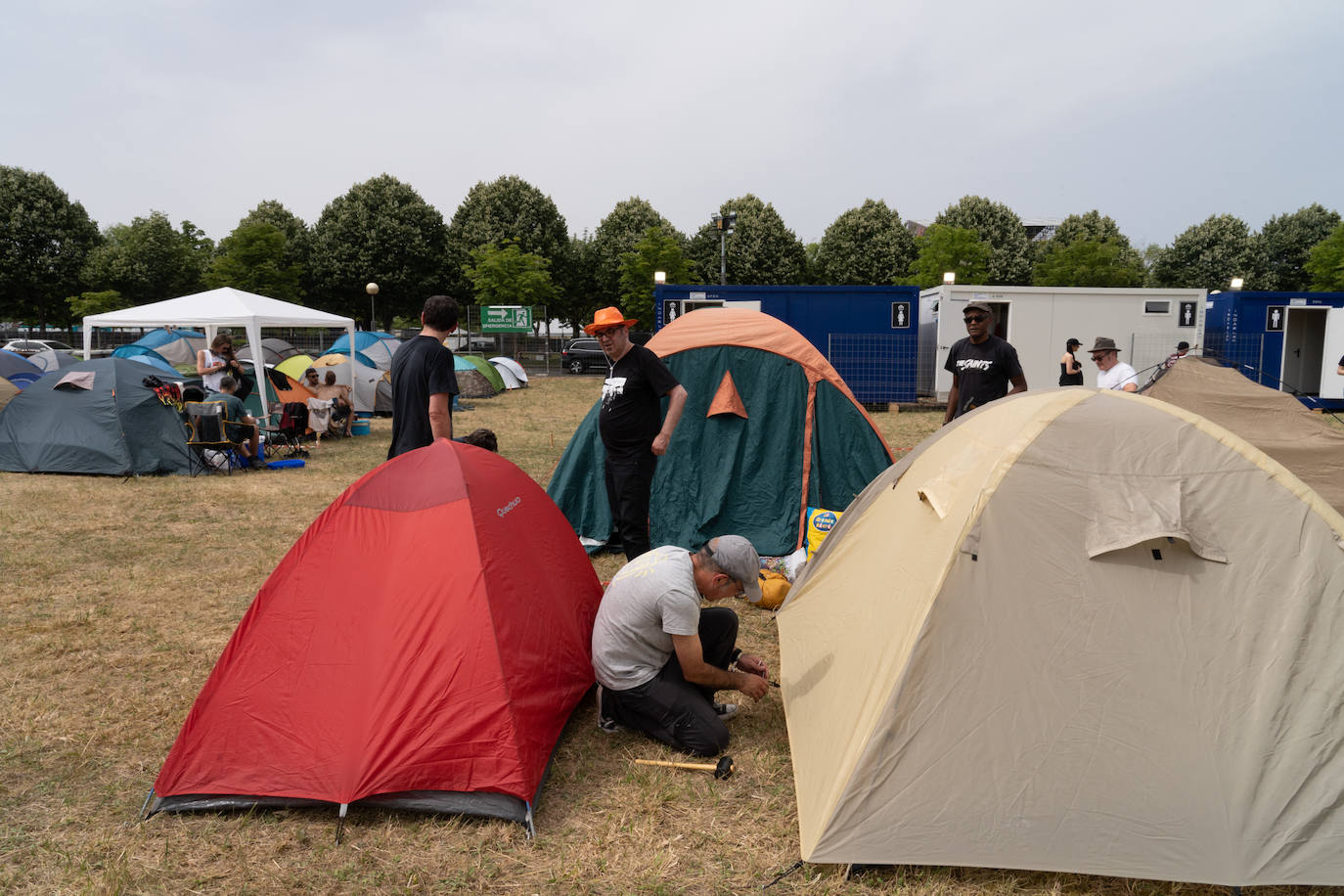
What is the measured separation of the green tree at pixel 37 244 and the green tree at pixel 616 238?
74.2 ft

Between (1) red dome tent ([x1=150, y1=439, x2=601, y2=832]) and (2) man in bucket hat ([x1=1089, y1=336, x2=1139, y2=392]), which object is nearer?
(1) red dome tent ([x1=150, y1=439, x2=601, y2=832])

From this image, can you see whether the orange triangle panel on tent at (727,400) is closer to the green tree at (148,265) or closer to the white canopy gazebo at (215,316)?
the white canopy gazebo at (215,316)

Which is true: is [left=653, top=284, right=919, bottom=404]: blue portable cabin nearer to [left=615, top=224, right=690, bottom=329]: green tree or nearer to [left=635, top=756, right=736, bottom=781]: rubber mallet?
[left=635, top=756, right=736, bottom=781]: rubber mallet

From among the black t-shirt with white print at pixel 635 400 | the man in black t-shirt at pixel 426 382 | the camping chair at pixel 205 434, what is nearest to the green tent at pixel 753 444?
the black t-shirt with white print at pixel 635 400

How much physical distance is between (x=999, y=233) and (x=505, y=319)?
77.1 ft

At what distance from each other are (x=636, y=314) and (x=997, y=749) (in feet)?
107

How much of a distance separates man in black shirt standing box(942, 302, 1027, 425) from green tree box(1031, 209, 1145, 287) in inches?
1243

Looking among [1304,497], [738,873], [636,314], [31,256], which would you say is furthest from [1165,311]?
[31,256]

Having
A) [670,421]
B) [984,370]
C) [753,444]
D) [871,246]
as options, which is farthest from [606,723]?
[871,246]

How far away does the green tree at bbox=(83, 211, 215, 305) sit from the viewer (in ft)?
120

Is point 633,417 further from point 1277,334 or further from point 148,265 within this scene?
point 148,265

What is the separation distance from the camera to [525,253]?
1427 inches

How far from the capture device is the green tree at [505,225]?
1478 inches

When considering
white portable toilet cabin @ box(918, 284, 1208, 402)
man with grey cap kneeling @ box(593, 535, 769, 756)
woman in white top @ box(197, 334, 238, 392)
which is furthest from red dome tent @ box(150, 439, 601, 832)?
white portable toilet cabin @ box(918, 284, 1208, 402)
